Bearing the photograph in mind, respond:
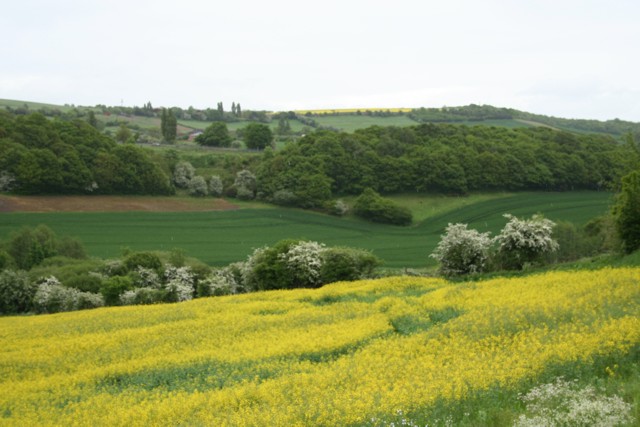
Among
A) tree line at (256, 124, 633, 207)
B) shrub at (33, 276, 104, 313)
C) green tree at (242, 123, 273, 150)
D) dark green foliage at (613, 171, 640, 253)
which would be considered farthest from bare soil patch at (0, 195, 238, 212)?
dark green foliage at (613, 171, 640, 253)

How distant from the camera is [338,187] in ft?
350

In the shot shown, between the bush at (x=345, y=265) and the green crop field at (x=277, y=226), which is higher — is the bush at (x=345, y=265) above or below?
above

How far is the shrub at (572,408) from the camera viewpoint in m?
11.2

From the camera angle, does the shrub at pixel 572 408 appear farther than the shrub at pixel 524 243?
No

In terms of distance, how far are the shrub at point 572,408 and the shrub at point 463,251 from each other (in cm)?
3054

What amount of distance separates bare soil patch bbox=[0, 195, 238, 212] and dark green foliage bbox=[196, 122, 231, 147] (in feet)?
183

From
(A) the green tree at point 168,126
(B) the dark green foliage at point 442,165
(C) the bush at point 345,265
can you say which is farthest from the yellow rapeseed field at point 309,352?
(A) the green tree at point 168,126

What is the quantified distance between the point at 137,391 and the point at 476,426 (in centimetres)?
1369

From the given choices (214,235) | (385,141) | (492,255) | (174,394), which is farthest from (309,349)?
(385,141)

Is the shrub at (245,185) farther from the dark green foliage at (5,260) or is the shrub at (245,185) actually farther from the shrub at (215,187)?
the dark green foliage at (5,260)

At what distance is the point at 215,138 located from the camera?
154250 mm

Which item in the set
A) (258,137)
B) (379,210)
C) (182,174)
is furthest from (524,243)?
(258,137)

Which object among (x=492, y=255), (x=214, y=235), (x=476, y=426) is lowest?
(x=214, y=235)

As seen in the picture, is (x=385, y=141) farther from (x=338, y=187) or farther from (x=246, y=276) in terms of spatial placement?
(x=246, y=276)
